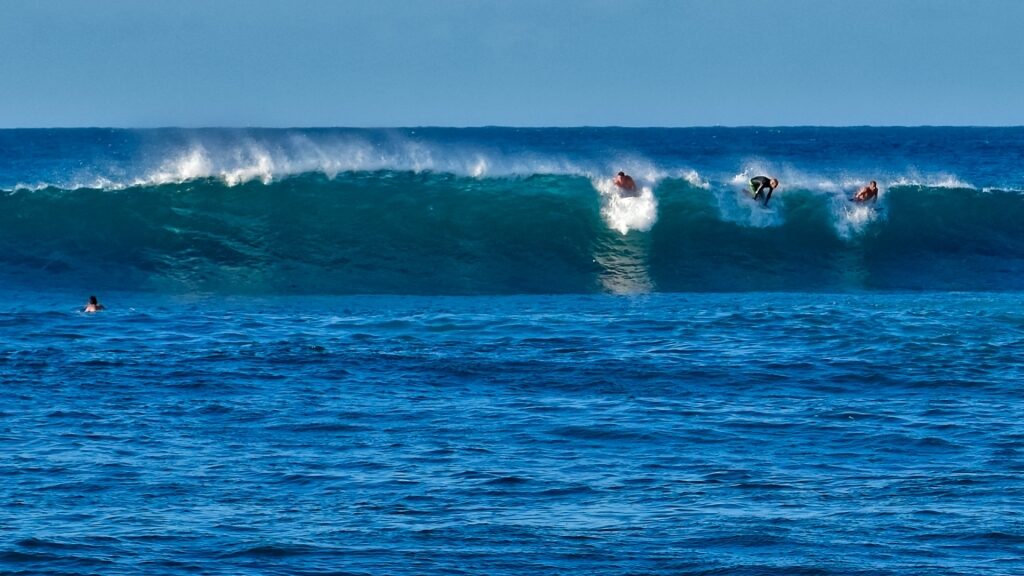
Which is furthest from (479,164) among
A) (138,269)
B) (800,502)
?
(800,502)

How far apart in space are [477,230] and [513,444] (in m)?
16.3

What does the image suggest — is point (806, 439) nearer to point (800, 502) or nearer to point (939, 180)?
point (800, 502)

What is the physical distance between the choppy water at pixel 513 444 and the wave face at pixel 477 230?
546 centimetres

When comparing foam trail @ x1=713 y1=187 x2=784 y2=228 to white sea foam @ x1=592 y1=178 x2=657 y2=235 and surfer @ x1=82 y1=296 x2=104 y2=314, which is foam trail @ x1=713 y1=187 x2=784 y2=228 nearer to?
white sea foam @ x1=592 y1=178 x2=657 y2=235

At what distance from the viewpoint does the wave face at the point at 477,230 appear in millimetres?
26453

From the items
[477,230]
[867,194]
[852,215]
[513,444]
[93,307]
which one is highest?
[867,194]

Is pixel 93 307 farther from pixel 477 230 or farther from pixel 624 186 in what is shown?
pixel 624 186

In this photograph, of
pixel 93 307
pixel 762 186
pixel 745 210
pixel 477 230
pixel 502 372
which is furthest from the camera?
pixel 762 186

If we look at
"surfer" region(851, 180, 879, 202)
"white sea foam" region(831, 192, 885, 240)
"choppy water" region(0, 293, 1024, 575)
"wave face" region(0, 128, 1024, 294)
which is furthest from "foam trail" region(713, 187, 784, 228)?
"choppy water" region(0, 293, 1024, 575)

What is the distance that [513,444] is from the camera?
1312 cm

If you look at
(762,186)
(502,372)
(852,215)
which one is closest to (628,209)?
(762,186)

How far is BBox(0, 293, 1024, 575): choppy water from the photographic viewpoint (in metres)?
10.2

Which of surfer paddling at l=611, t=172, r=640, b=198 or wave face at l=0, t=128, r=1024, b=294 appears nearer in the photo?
wave face at l=0, t=128, r=1024, b=294

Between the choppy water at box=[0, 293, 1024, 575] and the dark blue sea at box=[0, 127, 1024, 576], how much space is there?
0.15 ft
